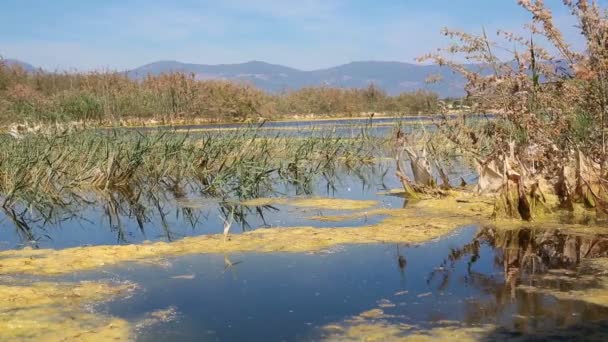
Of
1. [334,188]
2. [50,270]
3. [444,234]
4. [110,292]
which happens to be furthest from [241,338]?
[334,188]

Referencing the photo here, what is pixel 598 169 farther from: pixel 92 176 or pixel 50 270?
pixel 92 176

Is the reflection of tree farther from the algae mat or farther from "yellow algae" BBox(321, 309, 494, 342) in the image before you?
the algae mat

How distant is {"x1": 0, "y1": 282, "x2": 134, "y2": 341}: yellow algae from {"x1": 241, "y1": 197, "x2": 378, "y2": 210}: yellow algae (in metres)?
4.16

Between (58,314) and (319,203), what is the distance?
517 centimetres

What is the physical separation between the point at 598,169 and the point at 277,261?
371cm

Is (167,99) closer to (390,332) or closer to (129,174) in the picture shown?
(129,174)

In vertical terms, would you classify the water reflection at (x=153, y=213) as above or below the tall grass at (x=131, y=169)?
below

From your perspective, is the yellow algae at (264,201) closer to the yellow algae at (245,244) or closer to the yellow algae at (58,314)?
the yellow algae at (245,244)

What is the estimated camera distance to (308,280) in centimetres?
503

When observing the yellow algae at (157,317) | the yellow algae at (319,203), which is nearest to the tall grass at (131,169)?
the yellow algae at (319,203)

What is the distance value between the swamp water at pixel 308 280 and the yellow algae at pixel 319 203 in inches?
25.8

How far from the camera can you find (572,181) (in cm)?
729

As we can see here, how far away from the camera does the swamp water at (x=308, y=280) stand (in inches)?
154

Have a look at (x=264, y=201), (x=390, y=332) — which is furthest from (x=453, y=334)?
(x=264, y=201)
